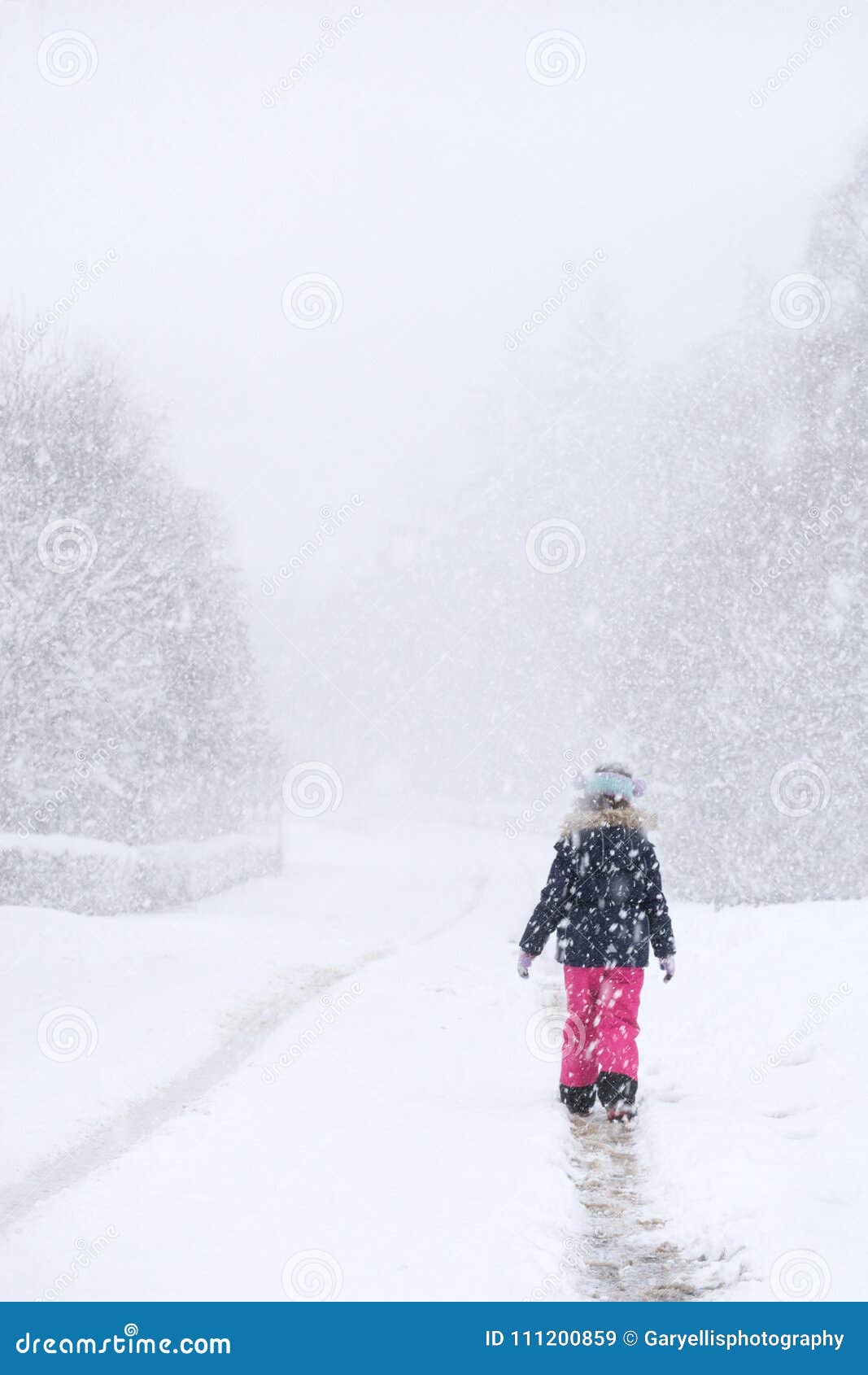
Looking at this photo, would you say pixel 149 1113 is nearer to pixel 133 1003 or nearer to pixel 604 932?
pixel 604 932

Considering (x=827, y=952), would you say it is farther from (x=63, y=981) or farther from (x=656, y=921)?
(x=63, y=981)

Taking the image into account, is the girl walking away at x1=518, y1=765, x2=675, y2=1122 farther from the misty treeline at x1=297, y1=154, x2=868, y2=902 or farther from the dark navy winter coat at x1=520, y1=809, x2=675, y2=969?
the misty treeline at x1=297, y1=154, x2=868, y2=902

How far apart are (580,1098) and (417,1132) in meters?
1.29

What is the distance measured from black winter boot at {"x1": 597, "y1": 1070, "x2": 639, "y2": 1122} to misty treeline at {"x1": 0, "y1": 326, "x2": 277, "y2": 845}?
1675 cm

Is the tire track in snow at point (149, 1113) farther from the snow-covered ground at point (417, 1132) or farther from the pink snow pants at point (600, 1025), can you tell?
the pink snow pants at point (600, 1025)

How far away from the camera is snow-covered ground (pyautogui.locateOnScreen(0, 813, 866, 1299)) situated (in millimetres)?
4766

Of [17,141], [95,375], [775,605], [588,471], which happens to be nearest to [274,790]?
[95,375]

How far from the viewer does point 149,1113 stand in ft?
26.0

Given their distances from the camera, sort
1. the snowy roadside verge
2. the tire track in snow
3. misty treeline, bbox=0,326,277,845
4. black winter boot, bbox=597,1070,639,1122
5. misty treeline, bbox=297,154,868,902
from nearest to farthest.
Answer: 1. the tire track in snow
2. black winter boot, bbox=597,1070,639,1122
3. the snowy roadside verge
4. misty treeline, bbox=297,154,868,902
5. misty treeline, bbox=0,326,277,845

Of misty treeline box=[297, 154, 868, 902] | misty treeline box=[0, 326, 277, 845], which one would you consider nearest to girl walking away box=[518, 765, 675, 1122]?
misty treeline box=[297, 154, 868, 902]

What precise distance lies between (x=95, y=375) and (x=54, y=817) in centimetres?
936

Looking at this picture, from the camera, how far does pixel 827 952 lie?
400 inches

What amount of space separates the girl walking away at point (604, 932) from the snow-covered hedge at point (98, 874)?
15.6 meters

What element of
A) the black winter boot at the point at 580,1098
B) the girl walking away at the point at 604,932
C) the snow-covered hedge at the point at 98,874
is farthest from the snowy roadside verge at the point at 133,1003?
the girl walking away at the point at 604,932
